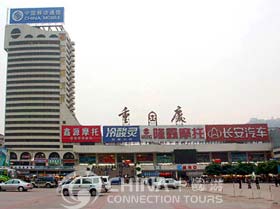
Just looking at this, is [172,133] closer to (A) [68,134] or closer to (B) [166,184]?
(A) [68,134]

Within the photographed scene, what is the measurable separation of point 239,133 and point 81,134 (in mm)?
38940

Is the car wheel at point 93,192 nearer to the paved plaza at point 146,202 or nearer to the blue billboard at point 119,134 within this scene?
the paved plaza at point 146,202

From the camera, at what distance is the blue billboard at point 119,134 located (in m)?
→ 83.4

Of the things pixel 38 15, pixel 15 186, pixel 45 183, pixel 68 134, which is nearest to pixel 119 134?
pixel 68 134

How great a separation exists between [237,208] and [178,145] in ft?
242

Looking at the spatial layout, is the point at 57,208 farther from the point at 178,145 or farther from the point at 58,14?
the point at 58,14

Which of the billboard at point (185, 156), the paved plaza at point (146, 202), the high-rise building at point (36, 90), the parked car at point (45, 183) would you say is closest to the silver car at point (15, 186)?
the paved plaza at point (146, 202)

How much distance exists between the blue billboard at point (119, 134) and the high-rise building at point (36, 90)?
87.0ft

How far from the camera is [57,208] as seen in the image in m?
15.1

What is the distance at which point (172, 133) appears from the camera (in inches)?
3314

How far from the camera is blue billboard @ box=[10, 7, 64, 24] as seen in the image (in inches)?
4392

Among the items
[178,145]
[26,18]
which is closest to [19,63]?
[26,18]

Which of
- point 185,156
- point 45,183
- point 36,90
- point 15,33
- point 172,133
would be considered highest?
point 15,33

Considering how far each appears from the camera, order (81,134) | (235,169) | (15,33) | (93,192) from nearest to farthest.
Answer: (93,192) → (235,169) → (81,134) → (15,33)
